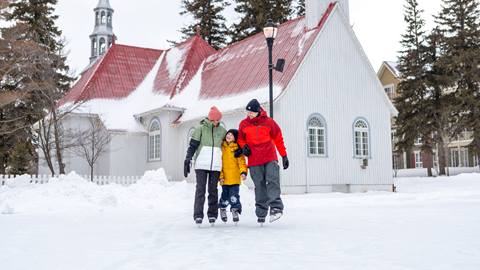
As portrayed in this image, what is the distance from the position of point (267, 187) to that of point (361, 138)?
15.3 meters

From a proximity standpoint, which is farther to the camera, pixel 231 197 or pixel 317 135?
pixel 317 135

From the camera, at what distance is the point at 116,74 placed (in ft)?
96.6

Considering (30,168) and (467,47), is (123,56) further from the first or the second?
(467,47)

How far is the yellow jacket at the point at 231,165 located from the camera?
8219 millimetres

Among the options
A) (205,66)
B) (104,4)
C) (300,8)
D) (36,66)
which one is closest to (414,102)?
(300,8)

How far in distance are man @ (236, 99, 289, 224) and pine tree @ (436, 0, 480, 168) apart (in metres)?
31.4

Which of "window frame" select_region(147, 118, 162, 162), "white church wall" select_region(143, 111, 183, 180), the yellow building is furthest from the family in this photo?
the yellow building

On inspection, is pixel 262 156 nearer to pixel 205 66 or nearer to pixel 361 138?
pixel 361 138

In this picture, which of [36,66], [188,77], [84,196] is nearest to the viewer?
[84,196]

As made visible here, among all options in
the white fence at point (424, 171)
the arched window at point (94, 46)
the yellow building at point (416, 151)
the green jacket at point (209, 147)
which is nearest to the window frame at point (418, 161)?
the yellow building at point (416, 151)

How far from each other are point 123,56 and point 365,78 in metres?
14.8

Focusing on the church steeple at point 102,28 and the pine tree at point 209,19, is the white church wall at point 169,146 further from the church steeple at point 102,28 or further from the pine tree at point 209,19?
the church steeple at point 102,28

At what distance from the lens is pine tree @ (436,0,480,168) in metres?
36.3

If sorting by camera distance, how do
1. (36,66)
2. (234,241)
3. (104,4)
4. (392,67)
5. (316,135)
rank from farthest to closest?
1. (104,4)
2. (392,67)
3. (36,66)
4. (316,135)
5. (234,241)
